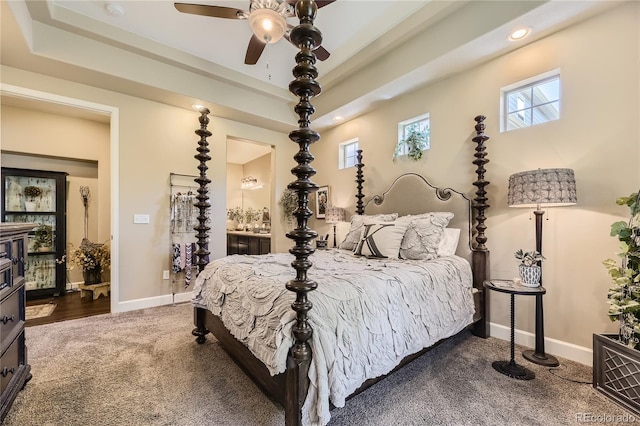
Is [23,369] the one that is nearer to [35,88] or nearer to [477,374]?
[35,88]

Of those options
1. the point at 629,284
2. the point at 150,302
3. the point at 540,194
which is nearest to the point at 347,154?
the point at 540,194

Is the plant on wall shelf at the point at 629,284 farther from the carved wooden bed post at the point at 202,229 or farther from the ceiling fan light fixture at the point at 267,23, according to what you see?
the carved wooden bed post at the point at 202,229

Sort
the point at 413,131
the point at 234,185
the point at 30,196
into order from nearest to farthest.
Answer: the point at 413,131 < the point at 30,196 < the point at 234,185

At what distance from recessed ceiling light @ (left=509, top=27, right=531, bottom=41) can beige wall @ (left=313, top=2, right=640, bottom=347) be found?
0.19m

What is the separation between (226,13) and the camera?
231 centimetres

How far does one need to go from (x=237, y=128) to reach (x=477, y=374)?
14.9 ft

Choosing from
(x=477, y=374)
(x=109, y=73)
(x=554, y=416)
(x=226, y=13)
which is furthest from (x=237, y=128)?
(x=554, y=416)

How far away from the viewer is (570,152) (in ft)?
7.59

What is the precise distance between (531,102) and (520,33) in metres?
0.64

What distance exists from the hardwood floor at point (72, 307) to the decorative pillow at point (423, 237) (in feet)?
12.7

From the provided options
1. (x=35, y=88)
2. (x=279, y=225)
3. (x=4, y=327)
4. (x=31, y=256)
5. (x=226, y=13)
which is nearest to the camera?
(x=4, y=327)

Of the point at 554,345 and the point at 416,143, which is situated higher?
the point at 416,143

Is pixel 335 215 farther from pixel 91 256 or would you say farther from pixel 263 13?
pixel 91 256

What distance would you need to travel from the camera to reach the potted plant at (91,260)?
3.98 meters
